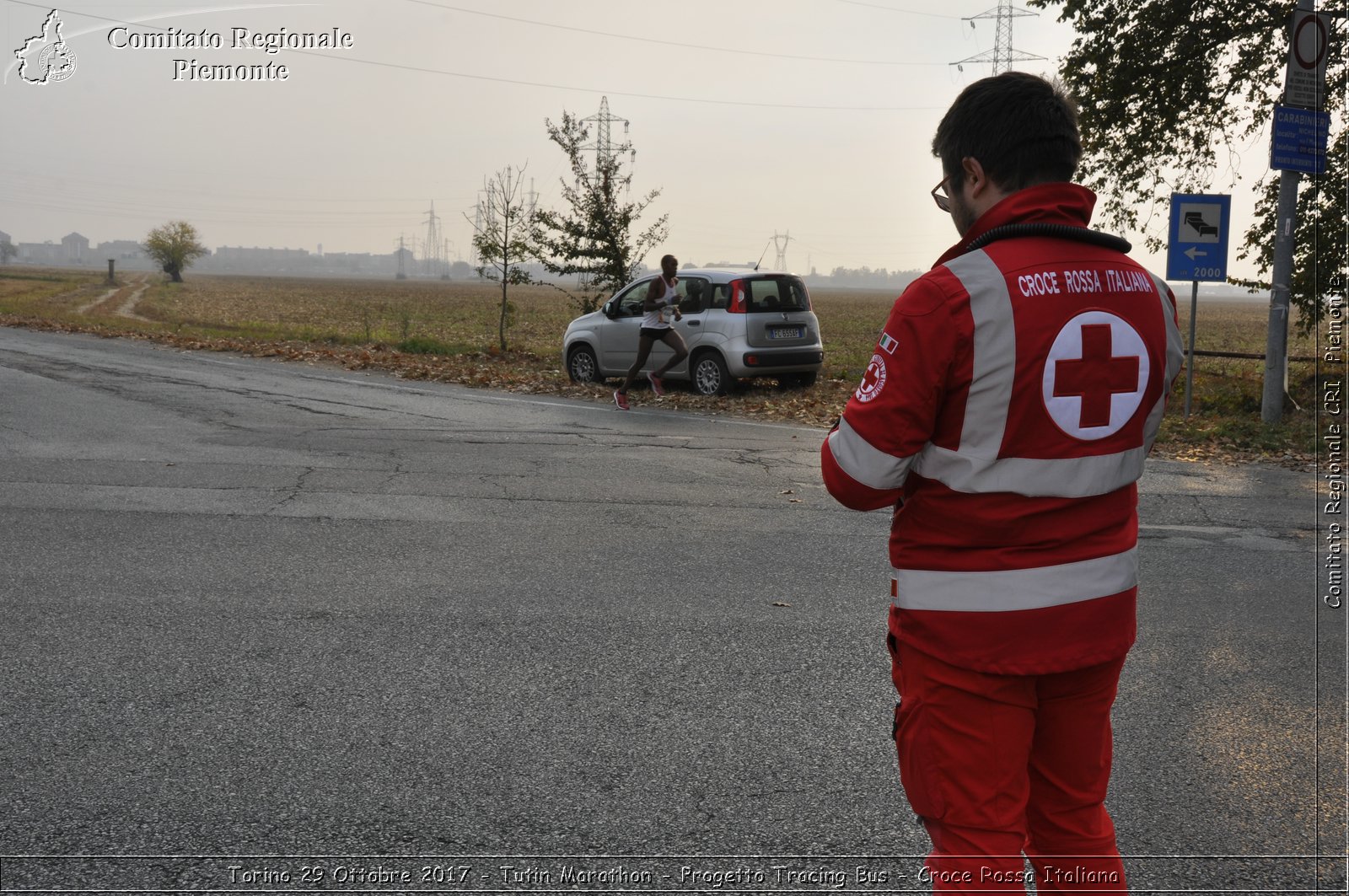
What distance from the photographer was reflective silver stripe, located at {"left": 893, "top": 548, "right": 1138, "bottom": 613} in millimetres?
2021

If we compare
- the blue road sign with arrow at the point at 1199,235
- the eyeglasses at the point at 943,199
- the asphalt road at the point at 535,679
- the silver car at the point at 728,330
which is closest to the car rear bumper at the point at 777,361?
the silver car at the point at 728,330

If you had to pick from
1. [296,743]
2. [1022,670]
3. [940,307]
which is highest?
[940,307]

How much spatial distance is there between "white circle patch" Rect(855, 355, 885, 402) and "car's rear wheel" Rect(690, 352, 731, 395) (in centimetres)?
1291

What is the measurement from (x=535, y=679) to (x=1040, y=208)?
297 centimetres

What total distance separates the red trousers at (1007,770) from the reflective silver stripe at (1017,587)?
11 centimetres

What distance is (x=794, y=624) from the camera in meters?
5.18

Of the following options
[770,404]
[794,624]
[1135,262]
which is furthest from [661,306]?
[1135,262]

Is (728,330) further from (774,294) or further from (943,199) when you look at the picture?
(943,199)

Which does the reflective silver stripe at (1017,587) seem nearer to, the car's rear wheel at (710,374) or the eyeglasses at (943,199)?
the eyeglasses at (943,199)

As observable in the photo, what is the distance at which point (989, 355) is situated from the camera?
1961 millimetres

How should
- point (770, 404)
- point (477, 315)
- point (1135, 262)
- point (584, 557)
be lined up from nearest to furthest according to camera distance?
1. point (1135, 262)
2. point (584, 557)
3. point (770, 404)
4. point (477, 315)

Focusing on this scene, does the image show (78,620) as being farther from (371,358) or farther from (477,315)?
(477,315)

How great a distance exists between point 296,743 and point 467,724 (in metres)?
0.57

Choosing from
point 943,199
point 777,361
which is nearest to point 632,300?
point 777,361
